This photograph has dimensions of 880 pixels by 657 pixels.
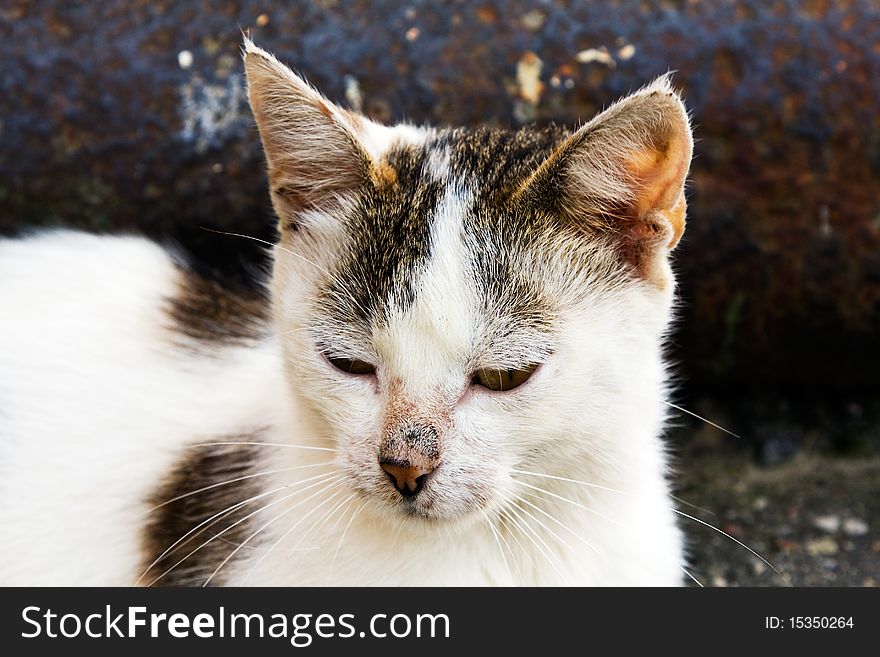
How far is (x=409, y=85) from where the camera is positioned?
9.79ft

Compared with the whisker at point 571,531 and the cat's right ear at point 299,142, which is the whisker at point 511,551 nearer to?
the whisker at point 571,531

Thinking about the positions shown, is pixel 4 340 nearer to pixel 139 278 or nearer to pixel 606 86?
pixel 139 278

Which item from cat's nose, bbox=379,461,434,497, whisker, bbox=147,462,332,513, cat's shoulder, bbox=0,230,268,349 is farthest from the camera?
cat's shoulder, bbox=0,230,268,349

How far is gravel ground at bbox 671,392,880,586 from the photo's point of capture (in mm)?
3061

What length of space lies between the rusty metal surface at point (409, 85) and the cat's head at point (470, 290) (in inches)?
37.9

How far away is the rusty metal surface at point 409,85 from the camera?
297cm

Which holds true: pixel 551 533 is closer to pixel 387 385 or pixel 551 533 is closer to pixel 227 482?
pixel 387 385

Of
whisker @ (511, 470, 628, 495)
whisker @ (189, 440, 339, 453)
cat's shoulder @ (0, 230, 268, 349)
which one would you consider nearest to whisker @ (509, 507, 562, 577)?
whisker @ (511, 470, 628, 495)

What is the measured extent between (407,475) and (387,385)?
18 cm

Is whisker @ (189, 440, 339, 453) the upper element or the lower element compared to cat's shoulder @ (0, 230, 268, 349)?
lower

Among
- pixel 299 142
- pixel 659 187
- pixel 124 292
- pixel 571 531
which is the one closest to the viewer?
pixel 659 187

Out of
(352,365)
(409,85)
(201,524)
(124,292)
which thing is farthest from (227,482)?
(409,85)

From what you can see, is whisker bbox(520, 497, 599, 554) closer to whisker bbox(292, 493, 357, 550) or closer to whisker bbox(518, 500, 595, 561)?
whisker bbox(518, 500, 595, 561)

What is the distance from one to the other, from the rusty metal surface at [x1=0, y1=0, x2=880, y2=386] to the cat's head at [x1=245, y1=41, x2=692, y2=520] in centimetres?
96
